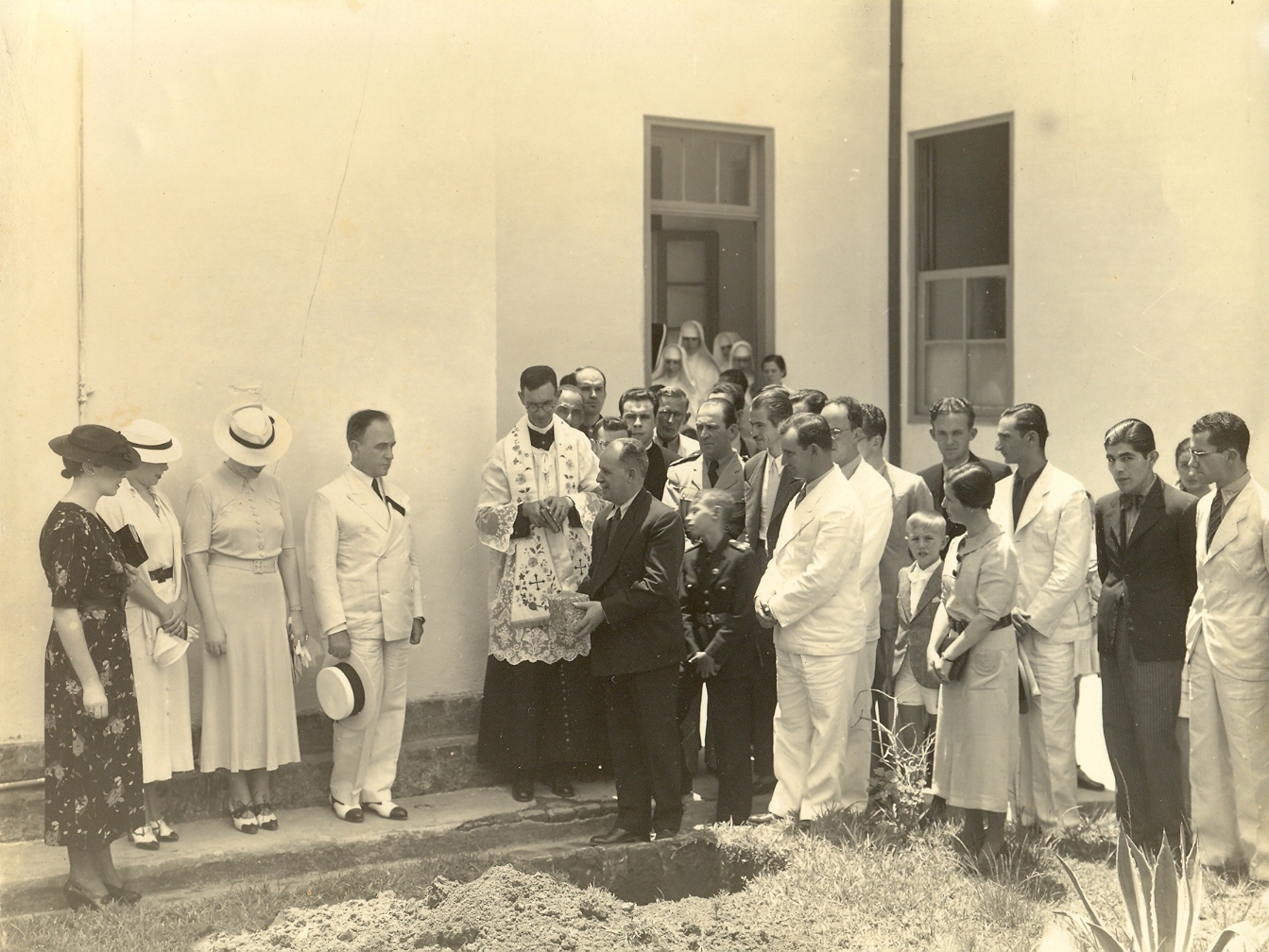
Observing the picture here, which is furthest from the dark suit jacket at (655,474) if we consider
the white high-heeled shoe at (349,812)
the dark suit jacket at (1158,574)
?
the dark suit jacket at (1158,574)

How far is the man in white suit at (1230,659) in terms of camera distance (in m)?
5.21

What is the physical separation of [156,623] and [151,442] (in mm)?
770

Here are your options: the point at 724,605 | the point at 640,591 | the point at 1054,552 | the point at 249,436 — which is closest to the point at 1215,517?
the point at 1054,552

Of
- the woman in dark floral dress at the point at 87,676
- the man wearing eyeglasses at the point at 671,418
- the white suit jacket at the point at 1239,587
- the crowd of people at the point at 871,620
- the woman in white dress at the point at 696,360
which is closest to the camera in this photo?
the woman in dark floral dress at the point at 87,676

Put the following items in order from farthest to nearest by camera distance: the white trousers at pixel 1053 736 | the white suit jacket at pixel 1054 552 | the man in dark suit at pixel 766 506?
the man in dark suit at pixel 766 506, the white trousers at pixel 1053 736, the white suit jacket at pixel 1054 552

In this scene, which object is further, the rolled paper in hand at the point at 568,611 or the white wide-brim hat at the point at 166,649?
the rolled paper in hand at the point at 568,611

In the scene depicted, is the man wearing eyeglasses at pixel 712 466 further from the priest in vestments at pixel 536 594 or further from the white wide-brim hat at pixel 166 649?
the white wide-brim hat at pixel 166 649


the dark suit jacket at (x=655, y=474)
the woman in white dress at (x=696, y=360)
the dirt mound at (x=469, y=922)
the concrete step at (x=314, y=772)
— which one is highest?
the woman in white dress at (x=696, y=360)

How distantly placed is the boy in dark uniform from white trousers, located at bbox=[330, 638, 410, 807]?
A: 1397mm

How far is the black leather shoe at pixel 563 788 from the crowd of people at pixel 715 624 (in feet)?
0.05

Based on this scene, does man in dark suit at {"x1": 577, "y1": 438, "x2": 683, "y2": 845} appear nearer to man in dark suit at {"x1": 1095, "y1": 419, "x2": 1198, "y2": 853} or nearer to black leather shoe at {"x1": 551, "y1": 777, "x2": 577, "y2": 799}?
black leather shoe at {"x1": 551, "y1": 777, "x2": 577, "y2": 799}

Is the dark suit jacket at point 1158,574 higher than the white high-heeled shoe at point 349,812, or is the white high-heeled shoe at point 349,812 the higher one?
the dark suit jacket at point 1158,574

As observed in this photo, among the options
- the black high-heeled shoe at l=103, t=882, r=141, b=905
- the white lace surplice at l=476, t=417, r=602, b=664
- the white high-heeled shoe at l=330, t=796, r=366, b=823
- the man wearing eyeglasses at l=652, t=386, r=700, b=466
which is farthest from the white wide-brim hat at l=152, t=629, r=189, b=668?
the man wearing eyeglasses at l=652, t=386, r=700, b=466

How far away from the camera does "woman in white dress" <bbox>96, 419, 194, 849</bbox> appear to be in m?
5.56
